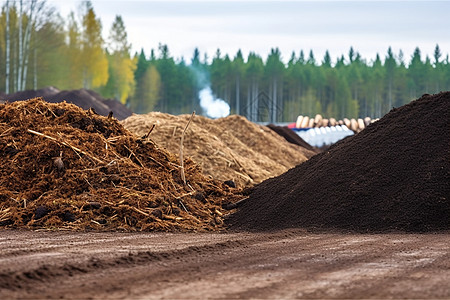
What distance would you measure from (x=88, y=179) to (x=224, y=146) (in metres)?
9.23

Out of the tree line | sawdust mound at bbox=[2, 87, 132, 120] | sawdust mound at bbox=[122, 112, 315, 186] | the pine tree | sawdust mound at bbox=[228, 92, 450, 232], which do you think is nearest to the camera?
sawdust mound at bbox=[228, 92, 450, 232]

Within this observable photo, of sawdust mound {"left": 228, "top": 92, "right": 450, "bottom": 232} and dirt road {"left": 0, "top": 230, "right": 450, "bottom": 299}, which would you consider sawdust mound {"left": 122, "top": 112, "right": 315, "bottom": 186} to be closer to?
sawdust mound {"left": 228, "top": 92, "right": 450, "bottom": 232}

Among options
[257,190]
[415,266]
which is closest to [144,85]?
[257,190]

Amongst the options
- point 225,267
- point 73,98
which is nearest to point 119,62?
point 73,98

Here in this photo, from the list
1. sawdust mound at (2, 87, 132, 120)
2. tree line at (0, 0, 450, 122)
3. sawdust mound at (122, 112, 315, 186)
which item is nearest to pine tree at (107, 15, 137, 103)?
tree line at (0, 0, 450, 122)

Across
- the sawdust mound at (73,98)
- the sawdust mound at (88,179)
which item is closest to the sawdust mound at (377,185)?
the sawdust mound at (88,179)

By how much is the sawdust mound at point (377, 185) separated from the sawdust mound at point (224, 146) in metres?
5.03

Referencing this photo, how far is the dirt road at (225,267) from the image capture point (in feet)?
21.9

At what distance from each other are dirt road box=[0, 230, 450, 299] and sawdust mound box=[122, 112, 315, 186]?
923cm

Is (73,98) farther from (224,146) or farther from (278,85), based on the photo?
(278,85)

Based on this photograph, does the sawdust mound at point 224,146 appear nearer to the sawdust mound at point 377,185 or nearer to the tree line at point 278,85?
the sawdust mound at point 377,185

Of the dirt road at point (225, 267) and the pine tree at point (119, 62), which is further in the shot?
the pine tree at point (119, 62)

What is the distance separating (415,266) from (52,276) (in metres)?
4.22

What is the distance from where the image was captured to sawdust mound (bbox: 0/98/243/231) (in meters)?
12.8
